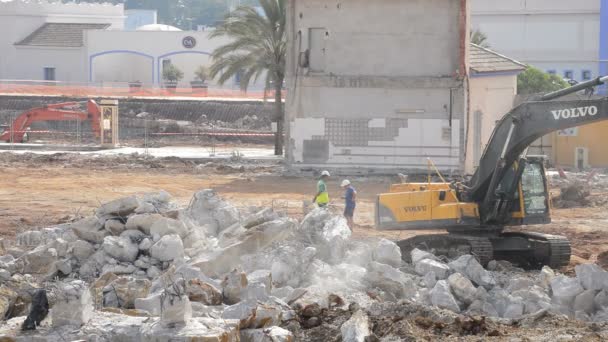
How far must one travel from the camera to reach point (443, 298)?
17.0 metres

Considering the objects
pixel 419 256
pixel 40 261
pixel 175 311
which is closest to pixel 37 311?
pixel 175 311

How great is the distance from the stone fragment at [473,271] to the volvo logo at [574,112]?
2.93 meters

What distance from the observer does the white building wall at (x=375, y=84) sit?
119 feet

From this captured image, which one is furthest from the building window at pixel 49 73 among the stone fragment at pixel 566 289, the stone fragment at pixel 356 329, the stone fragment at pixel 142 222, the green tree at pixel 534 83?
the stone fragment at pixel 356 329

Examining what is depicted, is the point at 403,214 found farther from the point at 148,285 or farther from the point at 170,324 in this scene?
the point at 170,324

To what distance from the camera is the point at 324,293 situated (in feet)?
56.0

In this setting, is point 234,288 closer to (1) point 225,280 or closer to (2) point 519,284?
(1) point 225,280

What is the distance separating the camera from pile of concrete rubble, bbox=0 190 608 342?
1355cm

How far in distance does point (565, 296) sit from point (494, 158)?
373cm

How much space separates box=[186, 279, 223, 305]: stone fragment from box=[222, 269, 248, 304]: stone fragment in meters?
0.13

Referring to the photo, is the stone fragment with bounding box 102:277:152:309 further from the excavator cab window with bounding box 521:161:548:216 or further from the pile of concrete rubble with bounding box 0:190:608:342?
the excavator cab window with bounding box 521:161:548:216

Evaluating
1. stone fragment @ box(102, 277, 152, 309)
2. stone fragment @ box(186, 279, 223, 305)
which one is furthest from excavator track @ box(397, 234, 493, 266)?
stone fragment @ box(102, 277, 152, 309)

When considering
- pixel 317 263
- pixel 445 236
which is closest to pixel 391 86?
pixel 445 236

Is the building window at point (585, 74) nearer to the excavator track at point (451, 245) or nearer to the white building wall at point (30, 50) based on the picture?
the white building wall at point (30, 50)
